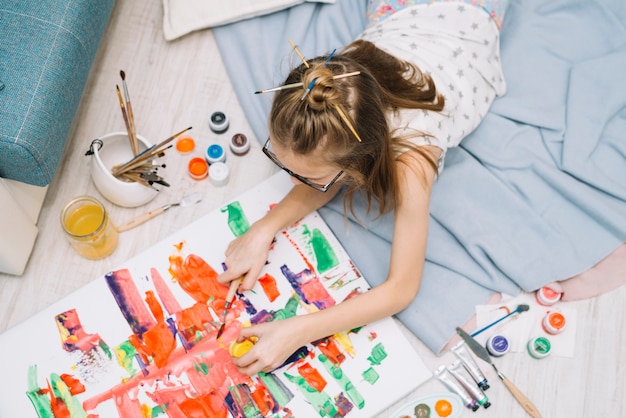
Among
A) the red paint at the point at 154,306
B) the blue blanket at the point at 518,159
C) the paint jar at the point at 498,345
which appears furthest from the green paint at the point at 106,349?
the paint jar at the point at 498,345

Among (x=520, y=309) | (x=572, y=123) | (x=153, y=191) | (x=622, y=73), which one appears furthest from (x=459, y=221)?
(x=153, y=191)

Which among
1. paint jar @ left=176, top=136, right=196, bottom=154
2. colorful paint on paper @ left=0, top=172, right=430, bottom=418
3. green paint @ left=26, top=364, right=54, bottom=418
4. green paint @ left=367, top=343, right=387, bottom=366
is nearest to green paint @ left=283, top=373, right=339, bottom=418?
colorful paint on paper @ left=0, top=172, right=430, bottom=418

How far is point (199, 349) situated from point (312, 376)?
233 millimetres

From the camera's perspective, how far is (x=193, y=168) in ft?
4.43

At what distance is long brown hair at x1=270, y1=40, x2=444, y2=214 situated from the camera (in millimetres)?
905

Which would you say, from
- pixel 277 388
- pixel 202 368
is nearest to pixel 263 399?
pixel 277 388

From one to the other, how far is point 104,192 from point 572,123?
44.0 inches

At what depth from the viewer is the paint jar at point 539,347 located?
1.25 metres

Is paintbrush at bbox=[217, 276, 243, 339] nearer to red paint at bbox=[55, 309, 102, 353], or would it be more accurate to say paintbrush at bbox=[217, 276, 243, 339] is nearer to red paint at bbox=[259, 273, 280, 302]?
red paint at bbox=[259, 273, 280, 302]

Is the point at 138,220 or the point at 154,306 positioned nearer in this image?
the point at 154,306

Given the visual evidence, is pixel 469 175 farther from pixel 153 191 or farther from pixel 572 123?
pixel 153 191

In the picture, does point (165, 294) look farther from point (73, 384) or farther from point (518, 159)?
point (518, 159)

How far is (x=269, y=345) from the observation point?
109 centimetres

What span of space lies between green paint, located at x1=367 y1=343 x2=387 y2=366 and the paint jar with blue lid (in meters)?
0.56
